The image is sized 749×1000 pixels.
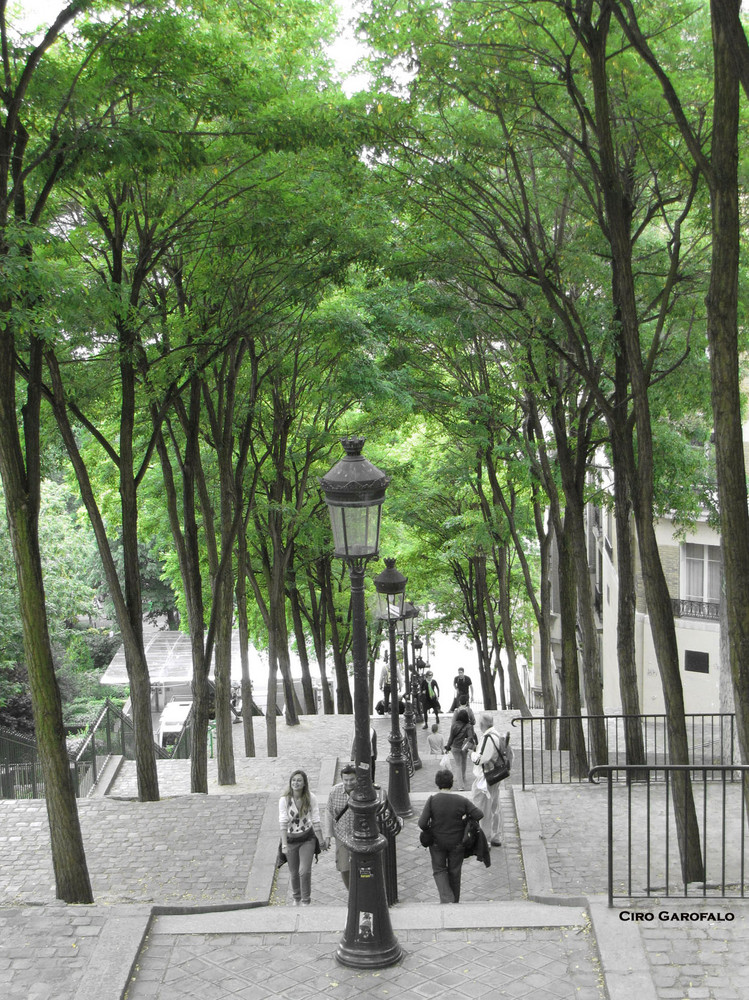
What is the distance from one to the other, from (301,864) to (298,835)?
322 millimetres

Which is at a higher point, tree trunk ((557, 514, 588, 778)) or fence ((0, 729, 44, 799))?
tree trunk ((557, 514, 588, 778))

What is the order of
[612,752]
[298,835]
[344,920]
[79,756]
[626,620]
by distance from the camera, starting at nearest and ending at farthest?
1. [344,920]
2. [298,835]
3. [626,620]
4. [79,756]
5. [612,752]

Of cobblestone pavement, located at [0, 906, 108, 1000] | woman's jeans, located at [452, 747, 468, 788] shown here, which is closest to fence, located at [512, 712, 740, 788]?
woman's jeans, located at [452, 747, 468, 788]

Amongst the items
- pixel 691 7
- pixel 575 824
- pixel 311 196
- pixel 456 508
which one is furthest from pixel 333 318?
pixel 456 508

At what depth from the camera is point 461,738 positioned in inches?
598

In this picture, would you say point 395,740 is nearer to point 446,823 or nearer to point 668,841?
point 446,823

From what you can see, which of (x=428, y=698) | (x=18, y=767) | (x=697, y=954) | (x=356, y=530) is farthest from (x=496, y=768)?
(x=428, y=698)

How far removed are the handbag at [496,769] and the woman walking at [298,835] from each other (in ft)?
7.96

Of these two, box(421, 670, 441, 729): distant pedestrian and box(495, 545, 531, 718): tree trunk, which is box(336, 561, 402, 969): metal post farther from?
box(495, 545, 531, 718): tree trunk

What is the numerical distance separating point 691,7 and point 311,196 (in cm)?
482

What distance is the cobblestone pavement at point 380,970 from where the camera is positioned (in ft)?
23.0

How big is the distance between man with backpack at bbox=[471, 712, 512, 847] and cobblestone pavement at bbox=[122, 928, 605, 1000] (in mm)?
3490

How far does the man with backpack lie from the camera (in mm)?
11391

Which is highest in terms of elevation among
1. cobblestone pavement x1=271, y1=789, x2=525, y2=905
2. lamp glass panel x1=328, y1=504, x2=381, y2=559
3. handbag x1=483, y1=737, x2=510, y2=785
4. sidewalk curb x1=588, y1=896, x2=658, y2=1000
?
lamp glass panel x1=328, y1=504, x2=381, y2=559
